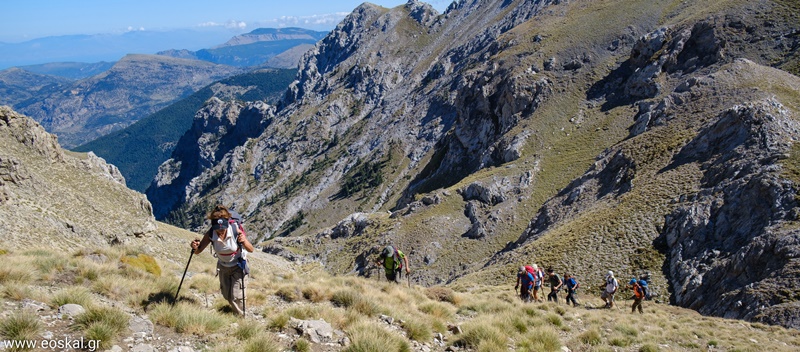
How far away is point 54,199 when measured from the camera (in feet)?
104

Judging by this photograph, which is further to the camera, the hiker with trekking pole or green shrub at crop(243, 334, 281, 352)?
the hiker with trekking pole

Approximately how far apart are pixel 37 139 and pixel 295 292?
37.4m

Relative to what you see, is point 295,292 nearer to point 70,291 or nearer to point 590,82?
point 70,291

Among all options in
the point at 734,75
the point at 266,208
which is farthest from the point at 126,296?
the point at 266,208

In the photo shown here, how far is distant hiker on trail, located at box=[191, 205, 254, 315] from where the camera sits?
963 cm

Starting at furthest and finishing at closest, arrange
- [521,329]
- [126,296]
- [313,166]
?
[313,166] → [521,329] → [126,296]

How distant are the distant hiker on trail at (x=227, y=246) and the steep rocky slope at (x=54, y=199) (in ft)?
64.3

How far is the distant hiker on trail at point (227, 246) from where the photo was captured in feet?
31.6

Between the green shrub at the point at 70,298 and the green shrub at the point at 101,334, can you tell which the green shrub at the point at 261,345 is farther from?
the green shrub at the point at 70,298

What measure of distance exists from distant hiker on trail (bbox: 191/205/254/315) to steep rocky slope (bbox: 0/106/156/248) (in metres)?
19.6

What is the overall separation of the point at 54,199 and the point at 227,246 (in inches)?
1197

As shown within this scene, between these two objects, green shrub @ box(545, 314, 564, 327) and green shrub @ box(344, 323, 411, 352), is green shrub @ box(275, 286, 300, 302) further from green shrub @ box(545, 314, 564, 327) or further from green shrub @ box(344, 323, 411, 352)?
green shrub @ box(545, 314, 564, 327)

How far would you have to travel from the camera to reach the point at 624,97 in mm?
72562

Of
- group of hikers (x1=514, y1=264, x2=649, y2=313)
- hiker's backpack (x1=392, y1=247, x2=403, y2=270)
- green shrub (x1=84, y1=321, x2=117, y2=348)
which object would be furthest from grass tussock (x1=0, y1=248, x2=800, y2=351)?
group of hikers (x1=514, y1=264, x2=649, y2=313)
